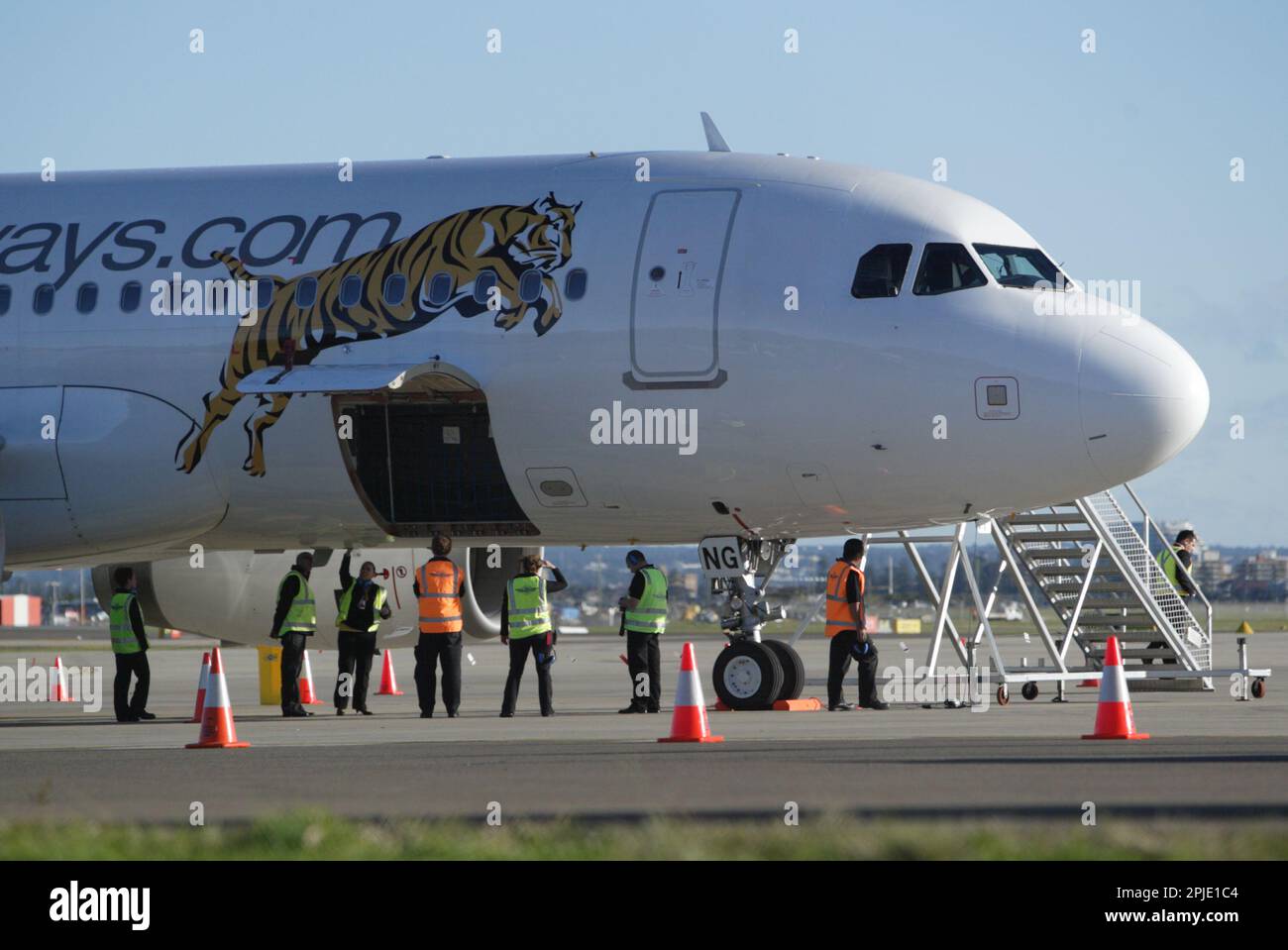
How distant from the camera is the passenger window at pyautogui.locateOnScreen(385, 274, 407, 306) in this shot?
19641mm

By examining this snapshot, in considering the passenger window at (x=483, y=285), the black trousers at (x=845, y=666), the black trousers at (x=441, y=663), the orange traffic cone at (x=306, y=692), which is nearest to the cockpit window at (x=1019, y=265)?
the black trousers at (x=845, y=666)

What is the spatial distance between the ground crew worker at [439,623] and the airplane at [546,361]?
443 millimetres

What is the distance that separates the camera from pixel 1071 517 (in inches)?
1007

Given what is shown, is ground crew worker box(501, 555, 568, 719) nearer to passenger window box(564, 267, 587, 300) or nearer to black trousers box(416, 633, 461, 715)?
black trousers box(416, 633, 461, 715)

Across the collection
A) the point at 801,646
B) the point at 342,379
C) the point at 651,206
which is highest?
the point at 651,206

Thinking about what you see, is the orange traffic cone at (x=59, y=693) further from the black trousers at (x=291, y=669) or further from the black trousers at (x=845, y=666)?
the black trousers at (x=845, y=666)

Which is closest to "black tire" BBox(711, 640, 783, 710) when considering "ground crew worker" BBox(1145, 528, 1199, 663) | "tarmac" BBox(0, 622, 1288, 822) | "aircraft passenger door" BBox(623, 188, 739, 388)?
"tarmac" BBox(0, 622, 1288, 822)

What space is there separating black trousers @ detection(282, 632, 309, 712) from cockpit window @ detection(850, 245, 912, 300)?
7.29 metres

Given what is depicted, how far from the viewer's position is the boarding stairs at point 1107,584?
993 inches
